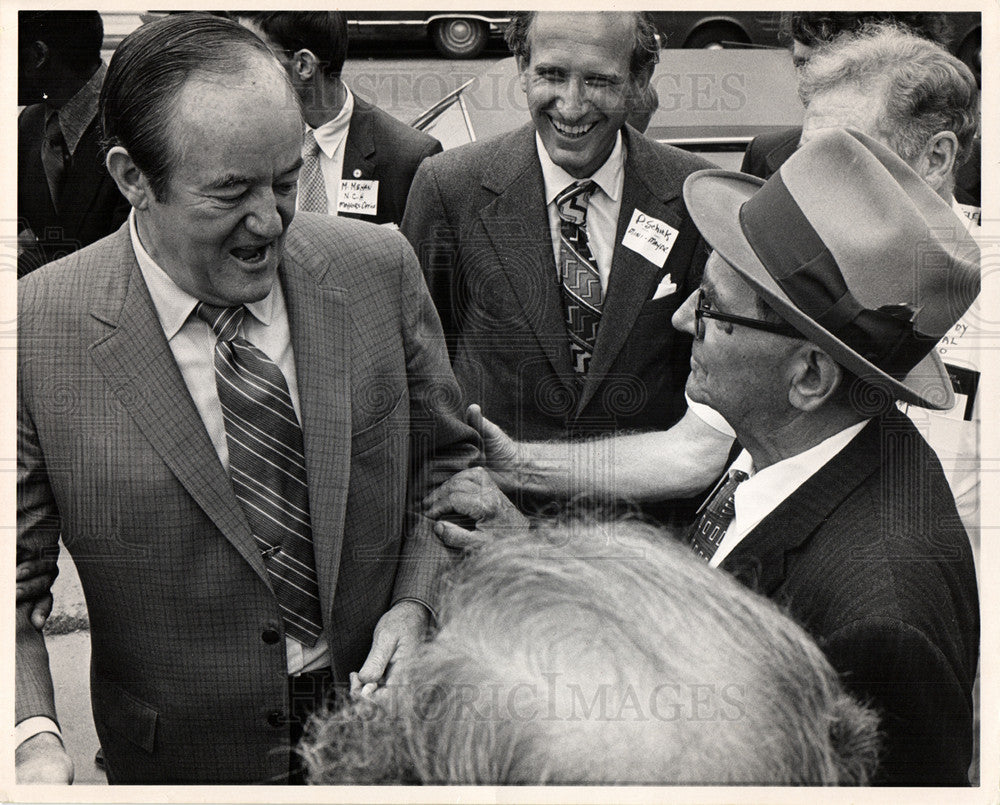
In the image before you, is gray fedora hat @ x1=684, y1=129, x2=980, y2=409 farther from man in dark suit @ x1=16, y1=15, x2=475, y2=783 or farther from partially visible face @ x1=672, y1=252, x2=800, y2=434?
man in dark suit @ x1=16, y1=15, x2=475, y2=783

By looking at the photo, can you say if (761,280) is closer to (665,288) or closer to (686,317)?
(686,317)

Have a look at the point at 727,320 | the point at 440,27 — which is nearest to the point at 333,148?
the point at 440,27

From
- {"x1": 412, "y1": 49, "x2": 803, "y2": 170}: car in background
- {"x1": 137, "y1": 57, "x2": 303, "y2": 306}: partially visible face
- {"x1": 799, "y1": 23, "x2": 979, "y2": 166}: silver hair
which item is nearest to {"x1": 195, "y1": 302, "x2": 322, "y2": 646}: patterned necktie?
{"x1": 137, "y1": 57, "x2": 303, "y2": 306}: partially visible face

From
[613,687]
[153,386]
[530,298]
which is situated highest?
[530,298]

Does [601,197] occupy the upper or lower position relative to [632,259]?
upper

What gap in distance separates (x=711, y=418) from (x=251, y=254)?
4.46 feet

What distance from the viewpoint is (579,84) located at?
300 cm

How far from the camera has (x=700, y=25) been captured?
10.2 ft

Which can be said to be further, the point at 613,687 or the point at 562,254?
the point at 562,254

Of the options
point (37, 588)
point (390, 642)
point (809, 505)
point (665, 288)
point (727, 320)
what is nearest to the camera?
point (809, 505)

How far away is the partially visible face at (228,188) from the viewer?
95.6 inches

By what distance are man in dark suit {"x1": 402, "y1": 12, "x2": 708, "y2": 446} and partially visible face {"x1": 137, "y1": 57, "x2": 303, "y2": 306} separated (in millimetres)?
642

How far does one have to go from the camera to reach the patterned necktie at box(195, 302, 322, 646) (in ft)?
8.55
